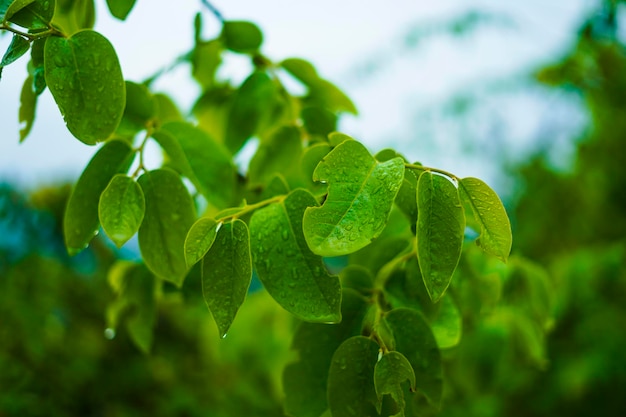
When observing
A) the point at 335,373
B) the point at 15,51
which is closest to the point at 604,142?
the point at 335,373

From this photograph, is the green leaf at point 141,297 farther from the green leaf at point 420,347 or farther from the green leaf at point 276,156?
the green leaf at point 420,347

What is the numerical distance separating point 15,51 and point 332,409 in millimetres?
302

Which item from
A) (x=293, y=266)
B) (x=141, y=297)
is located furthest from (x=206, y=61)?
(x=293, y=266)

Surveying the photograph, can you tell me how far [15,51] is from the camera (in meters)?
0.36

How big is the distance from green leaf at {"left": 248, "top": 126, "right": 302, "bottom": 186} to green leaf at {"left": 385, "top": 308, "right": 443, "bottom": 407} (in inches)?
8.2

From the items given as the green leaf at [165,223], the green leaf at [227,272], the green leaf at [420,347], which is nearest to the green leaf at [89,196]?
the green leaf at [165,223]

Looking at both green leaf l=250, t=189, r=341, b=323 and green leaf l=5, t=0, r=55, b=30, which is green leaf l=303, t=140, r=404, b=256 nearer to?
green leaf l=250, t=189, r=341, b=323

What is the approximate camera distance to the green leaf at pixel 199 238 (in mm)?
347

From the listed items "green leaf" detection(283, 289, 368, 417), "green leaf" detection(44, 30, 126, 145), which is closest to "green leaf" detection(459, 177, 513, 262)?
"green leaf" detection(283, 289, 368, 417)

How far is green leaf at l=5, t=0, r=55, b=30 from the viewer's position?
0.37 meters

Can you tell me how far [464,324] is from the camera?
0.73 meters

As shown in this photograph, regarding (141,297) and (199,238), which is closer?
(199,238)

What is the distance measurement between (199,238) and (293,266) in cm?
6

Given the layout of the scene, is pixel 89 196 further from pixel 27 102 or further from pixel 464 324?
pixel 464 324
